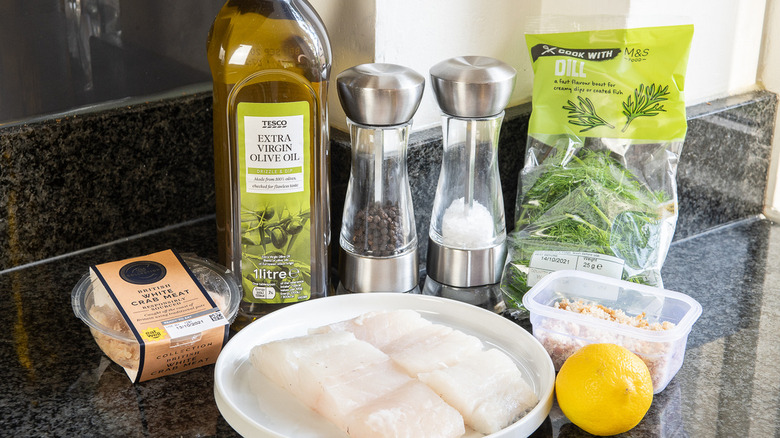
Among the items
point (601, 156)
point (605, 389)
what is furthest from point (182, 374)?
point (601, 156)

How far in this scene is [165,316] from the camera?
0.83m

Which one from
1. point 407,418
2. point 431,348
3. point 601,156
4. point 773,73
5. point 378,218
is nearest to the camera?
point 407,418

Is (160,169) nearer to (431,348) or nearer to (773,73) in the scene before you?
(431,348)

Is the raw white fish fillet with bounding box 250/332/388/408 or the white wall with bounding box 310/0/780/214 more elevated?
the white wall with bounding box 310/0/780/214

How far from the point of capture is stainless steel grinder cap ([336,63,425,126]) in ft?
2.79

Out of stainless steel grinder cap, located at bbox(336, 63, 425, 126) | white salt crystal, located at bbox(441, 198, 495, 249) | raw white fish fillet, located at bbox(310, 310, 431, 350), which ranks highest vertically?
stainless steel grinder cap, located at bbox(336, 63, 425, 126)

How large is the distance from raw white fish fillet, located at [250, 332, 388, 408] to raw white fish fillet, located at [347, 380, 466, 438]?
0.18 feet

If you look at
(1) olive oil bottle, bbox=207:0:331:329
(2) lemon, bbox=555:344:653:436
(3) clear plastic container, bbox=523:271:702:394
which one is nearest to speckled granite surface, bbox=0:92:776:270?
(1) olive oil bottle, bbox=207:0:331:329

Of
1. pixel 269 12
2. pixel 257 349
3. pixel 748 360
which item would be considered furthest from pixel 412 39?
pixel 748 360

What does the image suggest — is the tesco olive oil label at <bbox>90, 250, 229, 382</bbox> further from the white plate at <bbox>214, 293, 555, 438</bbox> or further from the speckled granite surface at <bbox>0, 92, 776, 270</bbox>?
the speckled granite surface at <bbox>0, 92, 776, 270</bbox>

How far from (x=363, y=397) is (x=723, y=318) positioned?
19.9 inches

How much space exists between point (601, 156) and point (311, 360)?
1.58 feet

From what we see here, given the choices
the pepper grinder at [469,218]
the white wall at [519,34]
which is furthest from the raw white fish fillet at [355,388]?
the white wall at [519,34]

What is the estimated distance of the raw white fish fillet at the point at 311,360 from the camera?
2.53 ft
